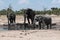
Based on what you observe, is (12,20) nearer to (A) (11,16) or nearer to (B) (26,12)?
(A) (11,16)

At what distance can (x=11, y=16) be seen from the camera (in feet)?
96.5

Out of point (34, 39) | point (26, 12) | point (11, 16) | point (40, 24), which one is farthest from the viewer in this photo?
point (11, 16)

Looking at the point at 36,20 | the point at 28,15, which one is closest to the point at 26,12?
the point at 28,15

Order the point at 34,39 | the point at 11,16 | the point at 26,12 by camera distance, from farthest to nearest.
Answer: the point at 11,16 → the point at 26,12 → the point at 34,39

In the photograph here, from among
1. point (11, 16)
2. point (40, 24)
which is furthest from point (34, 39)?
point (11, 16)

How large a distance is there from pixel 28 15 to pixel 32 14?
0.43 m

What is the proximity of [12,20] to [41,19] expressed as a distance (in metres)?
6.75

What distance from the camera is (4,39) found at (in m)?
12.0

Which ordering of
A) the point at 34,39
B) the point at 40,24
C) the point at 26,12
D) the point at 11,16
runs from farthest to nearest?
the point at 11,16 → the point at 26,12 → the point at 40,24 → the point at 34,39

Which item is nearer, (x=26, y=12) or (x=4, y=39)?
(x=4, y=39)

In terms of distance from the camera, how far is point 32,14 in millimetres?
26141

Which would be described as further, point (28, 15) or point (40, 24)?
point (28, 15)

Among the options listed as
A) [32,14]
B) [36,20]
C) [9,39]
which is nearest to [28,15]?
[32,14]

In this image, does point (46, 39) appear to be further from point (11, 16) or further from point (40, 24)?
point (11, 16)
